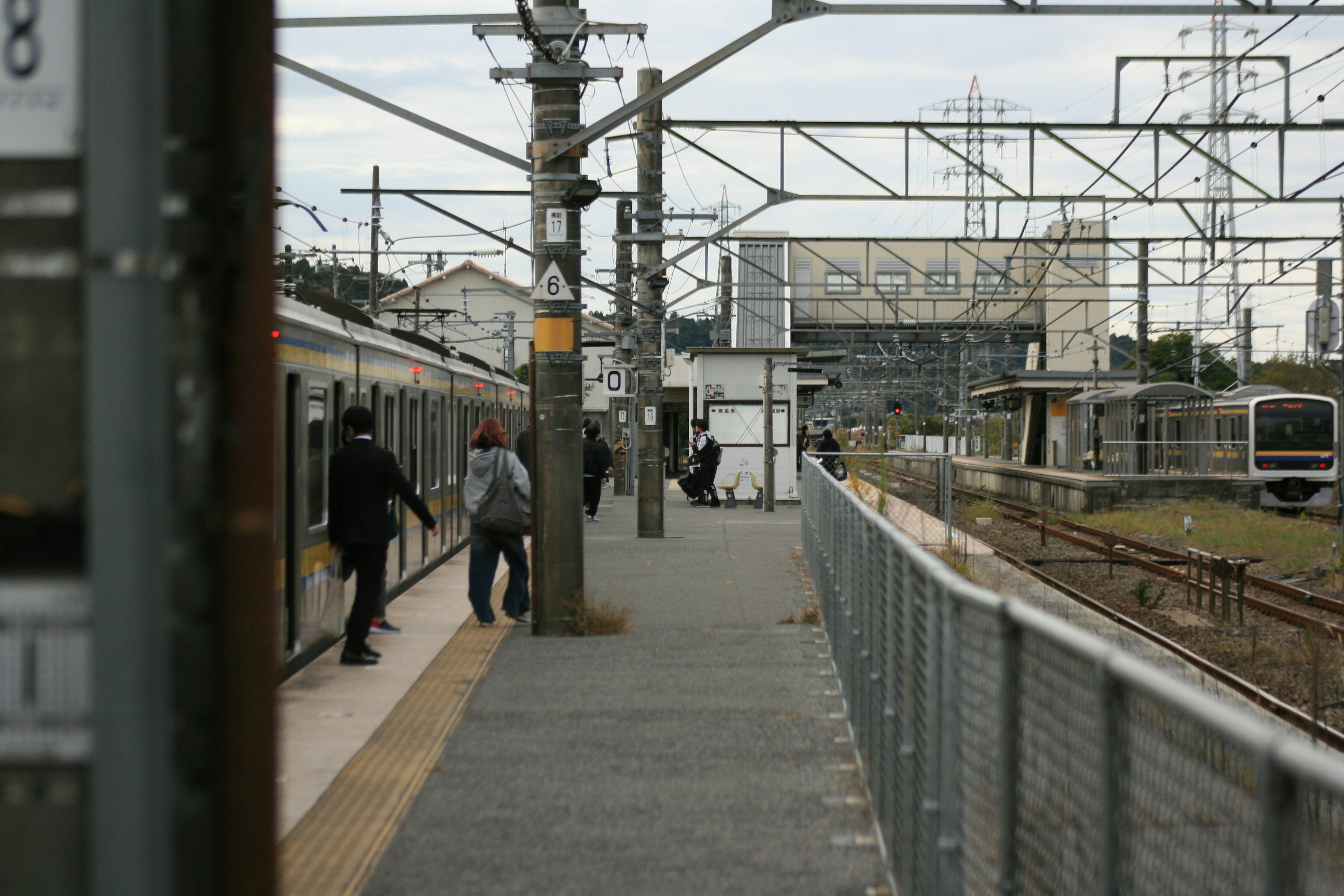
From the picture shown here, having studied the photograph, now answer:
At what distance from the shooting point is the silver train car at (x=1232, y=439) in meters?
32.8

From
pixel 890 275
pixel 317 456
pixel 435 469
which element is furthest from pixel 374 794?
pixel 890 275

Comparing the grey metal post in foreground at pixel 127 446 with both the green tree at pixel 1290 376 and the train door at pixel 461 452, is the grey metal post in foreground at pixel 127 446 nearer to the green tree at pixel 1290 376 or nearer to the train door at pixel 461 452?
the train door at pixel 461 452

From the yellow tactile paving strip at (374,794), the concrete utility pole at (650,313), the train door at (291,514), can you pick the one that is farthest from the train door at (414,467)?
the concrete utility pole at (650,313)

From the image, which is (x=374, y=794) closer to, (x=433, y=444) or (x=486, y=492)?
(x=486, y=492)

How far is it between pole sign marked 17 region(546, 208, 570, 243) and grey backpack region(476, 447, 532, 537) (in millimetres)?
1866

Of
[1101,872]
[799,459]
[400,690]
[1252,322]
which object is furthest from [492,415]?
[1252,322]

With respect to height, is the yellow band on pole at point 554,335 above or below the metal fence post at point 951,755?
above

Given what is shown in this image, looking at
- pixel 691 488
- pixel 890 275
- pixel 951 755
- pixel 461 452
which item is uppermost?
pixel 890 275

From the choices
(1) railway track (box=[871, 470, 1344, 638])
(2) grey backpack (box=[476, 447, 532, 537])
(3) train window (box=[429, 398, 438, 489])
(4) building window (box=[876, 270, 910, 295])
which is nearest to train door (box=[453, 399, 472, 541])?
(3) train window (box=[429, 398, 438, 489])

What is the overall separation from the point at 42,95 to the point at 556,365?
30.7ft

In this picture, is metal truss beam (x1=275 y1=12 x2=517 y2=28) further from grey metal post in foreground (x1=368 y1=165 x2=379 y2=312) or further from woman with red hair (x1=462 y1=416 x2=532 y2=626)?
grey metal post in foreground (x1=368 y1=165 x2=379 y2=312)

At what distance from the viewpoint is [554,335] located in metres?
11.2

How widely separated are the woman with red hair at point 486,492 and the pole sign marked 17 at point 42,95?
377 inches

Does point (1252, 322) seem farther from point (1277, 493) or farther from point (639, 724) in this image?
point (639, 724)
